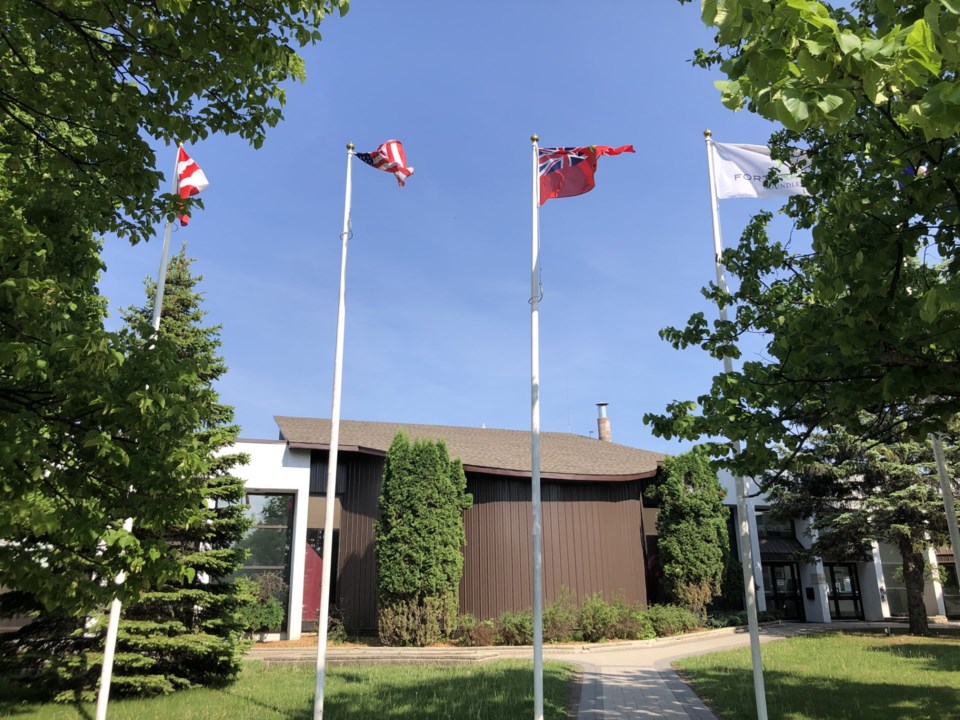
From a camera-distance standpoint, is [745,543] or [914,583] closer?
[745,543]

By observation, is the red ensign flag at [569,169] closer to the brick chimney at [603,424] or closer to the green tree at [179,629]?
the green tree at [179,629]

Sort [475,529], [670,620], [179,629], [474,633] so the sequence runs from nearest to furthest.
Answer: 1. [179,629]
2. [474,633]
3. [670,620]
4. [475,529]

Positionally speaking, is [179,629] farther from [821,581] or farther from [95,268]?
[821,581]

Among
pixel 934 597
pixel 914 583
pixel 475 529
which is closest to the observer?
pixel 475 529

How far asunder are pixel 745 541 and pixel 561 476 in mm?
10903

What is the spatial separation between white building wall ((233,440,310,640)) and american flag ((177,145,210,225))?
31.0 feet

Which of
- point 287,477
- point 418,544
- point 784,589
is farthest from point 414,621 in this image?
point 784,589

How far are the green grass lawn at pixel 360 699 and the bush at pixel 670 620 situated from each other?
263 inches

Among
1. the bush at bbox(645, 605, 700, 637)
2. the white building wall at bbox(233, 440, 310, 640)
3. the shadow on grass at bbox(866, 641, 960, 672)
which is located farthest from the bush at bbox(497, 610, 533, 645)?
the shadow on grass at bbox(866, 641, 960, 672)

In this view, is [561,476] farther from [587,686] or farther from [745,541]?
[745,541]

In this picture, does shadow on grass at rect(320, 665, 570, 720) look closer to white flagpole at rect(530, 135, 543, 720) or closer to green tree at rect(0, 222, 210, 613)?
white flagpole at rect(530, 135, 543, 720)

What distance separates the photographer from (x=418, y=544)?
16.5 metres

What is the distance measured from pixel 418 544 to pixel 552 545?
436 cm

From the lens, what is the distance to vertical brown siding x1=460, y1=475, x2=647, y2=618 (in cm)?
1802
